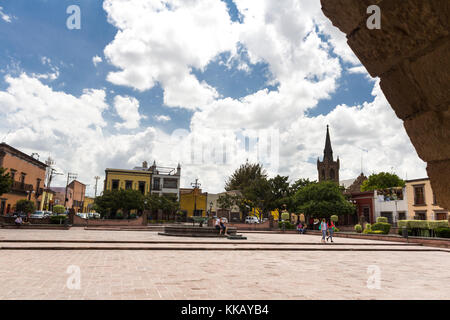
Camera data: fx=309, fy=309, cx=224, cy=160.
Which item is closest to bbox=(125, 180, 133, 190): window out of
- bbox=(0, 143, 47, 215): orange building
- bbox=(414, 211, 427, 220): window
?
bbox=(0, 143, 47, 215): orange building

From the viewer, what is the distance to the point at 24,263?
752 cm

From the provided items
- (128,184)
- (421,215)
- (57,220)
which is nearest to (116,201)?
(57,220)

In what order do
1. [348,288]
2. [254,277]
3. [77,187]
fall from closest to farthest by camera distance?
[348,288] < [254,277] < [77,187]

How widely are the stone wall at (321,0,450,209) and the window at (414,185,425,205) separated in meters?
35.3

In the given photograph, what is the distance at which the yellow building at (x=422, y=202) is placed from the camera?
100 feet

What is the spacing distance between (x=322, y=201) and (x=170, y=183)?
1083 inches

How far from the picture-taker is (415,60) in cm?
207

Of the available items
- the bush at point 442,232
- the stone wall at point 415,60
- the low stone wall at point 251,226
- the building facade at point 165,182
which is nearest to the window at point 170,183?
the building facade at point 165,182

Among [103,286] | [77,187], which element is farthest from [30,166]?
[103,286]

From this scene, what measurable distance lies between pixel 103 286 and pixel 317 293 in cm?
358

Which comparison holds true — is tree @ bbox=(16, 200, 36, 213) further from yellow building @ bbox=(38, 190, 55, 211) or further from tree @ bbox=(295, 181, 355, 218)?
tree @ bbox=(295, 181, 355, 218)

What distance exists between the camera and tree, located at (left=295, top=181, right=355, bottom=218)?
3316 cm

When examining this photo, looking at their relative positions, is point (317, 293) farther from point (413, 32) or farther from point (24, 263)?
point (24, 263)

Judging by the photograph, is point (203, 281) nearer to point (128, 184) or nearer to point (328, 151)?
point (128, 184)
